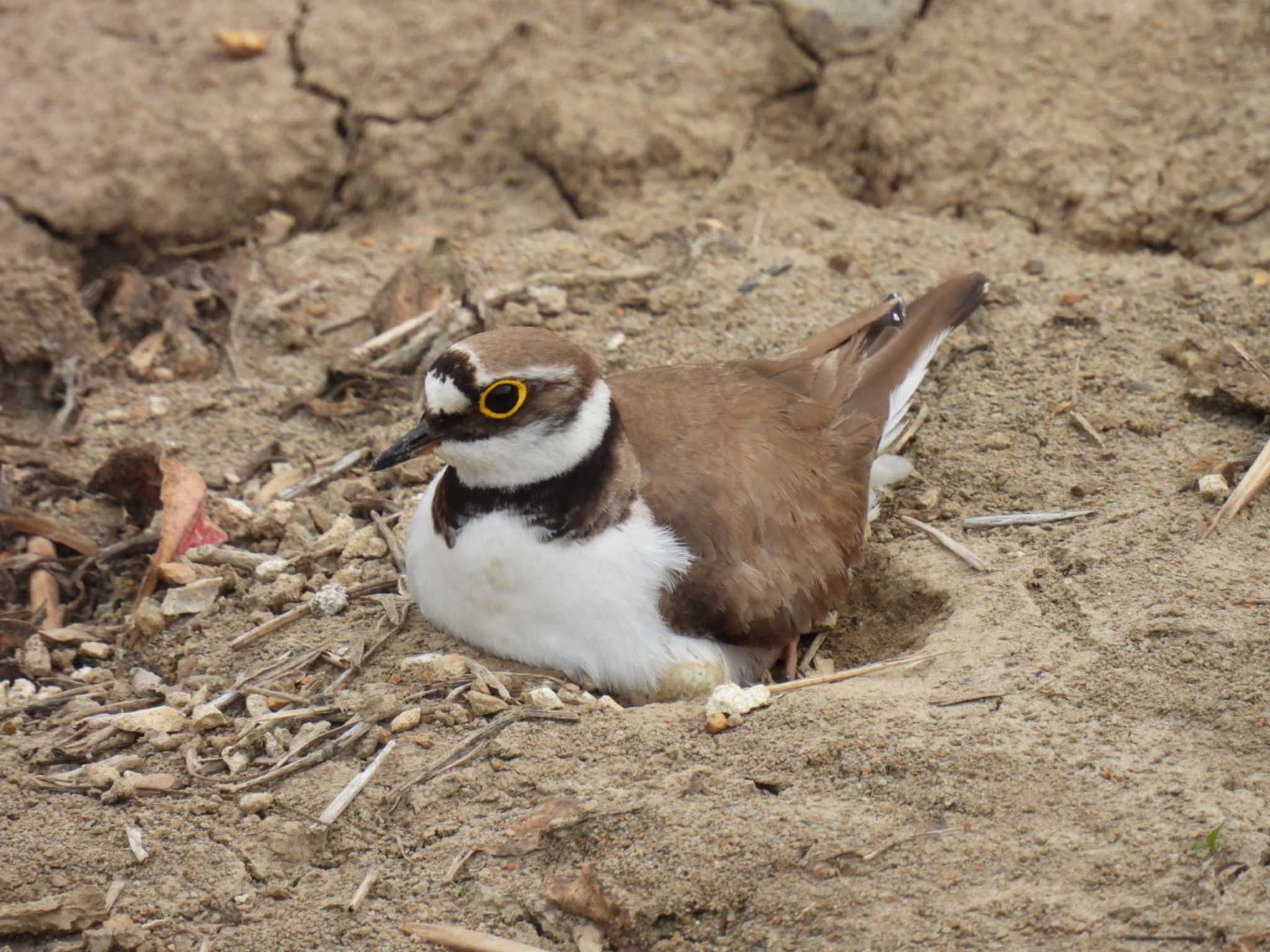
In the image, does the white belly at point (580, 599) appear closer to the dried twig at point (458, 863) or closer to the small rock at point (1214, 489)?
the dried twig at point (458, 863)

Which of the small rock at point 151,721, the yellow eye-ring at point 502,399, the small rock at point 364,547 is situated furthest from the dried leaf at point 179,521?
the yellow eye-ring at point 502,399

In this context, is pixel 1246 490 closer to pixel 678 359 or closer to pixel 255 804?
pixel 678 359

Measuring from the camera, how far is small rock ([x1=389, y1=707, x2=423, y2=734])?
174 inches

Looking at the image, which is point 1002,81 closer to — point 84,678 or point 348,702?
point 348,702

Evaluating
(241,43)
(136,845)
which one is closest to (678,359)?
(136,845)

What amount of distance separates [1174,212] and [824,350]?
87.2 inches

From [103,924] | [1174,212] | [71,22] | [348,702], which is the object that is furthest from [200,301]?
[1174,212]

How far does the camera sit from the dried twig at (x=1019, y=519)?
519 centimetres

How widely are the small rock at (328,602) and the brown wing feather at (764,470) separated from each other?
1.21m

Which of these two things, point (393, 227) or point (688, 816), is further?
point (393, 227)

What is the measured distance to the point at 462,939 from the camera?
11.8ft

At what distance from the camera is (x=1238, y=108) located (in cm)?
680

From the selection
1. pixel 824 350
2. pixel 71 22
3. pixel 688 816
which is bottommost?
pixel 688 816

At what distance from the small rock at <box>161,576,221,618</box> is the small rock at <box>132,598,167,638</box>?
0.13ft
